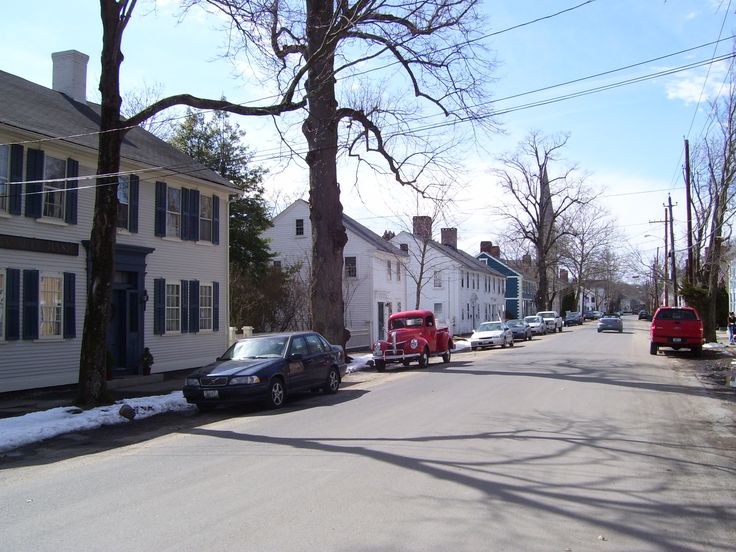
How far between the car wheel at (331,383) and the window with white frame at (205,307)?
8760 millimetres

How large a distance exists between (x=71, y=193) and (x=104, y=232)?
15.7 ft

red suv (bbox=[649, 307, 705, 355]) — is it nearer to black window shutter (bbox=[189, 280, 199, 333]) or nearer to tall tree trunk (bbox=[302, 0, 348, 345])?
tall tree trunk (bbox=[302, 0, 348, 345])

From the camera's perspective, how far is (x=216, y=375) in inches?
488

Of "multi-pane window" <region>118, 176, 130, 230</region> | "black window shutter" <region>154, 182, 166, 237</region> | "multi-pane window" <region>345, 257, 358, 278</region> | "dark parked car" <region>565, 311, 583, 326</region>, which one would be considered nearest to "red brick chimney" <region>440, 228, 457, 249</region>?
"multi-pane window" <region>345, 257, 358, 278</region>

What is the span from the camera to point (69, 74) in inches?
832

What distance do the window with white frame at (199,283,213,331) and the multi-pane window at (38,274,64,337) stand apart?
597cm

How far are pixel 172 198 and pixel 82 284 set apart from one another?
4.84 metres

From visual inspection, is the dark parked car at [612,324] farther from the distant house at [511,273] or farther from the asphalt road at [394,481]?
the asphalt road at [394,481]

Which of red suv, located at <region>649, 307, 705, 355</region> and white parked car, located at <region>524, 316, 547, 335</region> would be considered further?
A: white parked car, located at <region>524, 316, 547, 335</region>

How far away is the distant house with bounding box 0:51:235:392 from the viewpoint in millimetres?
15445

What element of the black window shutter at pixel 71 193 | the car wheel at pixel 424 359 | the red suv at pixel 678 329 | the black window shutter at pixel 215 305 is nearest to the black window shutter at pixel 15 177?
the black window shutter at pixel 71 193

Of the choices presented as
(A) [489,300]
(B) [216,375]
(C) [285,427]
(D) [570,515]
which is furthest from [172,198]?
(A) [489,300]

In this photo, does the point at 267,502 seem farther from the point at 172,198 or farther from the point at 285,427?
the point at 172,198

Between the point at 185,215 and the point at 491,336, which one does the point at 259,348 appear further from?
the point at 491,336
